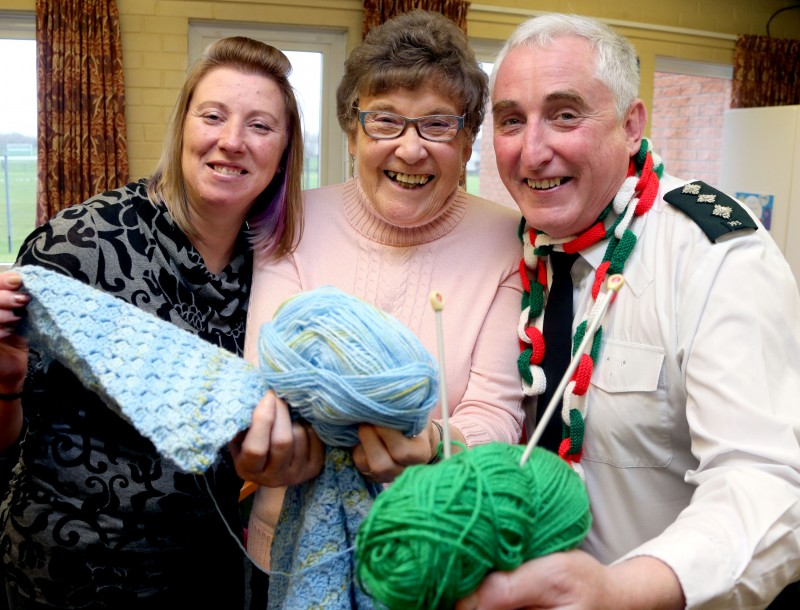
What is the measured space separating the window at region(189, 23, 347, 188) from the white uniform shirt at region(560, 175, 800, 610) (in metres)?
3.44

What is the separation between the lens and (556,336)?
4.11 feet

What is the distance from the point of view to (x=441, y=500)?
0.69 metres

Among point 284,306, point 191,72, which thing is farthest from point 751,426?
point 191,72

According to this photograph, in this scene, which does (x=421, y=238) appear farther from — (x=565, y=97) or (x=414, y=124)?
(x=565, y=97)

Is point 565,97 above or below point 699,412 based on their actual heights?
above

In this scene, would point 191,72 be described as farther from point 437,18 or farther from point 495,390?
point 495,390

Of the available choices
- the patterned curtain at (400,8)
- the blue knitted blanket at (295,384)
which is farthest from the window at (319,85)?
the blue knitted blanket at (295,384)

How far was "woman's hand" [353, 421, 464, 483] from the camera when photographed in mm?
891

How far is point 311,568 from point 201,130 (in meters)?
0.84

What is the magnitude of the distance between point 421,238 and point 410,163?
0.57 ft

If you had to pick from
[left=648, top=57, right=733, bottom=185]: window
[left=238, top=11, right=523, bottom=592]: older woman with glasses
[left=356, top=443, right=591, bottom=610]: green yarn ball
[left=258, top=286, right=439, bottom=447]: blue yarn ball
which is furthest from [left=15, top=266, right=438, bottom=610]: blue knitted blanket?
[left=648, top=57, right=733, bottom=185]: window

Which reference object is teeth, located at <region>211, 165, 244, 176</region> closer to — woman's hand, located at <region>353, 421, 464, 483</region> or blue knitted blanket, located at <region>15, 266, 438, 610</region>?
blue knitted blanket, located at <region>15, 266, 438, 610</region>

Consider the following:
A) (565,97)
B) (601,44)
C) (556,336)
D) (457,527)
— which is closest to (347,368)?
(457,527)

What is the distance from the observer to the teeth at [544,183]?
4.02 feet
